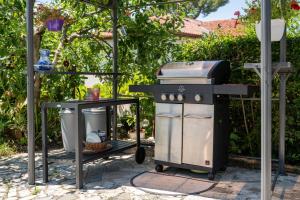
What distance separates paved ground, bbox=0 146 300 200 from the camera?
11.0 ft

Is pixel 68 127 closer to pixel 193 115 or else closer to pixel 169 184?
pixel 169 184

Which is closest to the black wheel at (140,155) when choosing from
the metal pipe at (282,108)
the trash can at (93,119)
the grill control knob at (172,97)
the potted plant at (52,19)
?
the trash can at (93,119)

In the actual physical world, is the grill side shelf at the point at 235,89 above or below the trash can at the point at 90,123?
above

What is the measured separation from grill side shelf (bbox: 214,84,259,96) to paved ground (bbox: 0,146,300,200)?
3.17 feet

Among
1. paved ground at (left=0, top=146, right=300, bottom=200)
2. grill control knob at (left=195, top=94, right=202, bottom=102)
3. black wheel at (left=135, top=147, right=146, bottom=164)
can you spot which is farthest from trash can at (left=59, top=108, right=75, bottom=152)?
grill control knob at (left=195, top=94, right=202, bottom=102)

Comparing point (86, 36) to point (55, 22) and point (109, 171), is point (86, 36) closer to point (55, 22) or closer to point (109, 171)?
point (55, 22)

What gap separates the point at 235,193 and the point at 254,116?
1414 millimetres

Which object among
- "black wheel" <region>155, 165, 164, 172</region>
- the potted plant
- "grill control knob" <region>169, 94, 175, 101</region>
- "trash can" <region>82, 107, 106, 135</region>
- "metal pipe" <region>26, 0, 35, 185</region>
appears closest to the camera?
"metal pipe" <region>26, 0, 35, 185</region>

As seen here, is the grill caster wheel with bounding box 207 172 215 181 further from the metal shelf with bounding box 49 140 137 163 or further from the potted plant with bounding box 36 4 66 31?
the potted plant with bounding box 36 4 66 31

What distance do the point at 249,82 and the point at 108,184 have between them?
7.10 feet

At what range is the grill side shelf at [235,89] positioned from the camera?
11.2 ft

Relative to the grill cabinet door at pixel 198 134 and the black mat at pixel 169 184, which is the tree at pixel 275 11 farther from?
the black mat at pixel 169 184

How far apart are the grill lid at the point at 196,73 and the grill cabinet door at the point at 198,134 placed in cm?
29

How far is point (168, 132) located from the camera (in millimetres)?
4059
